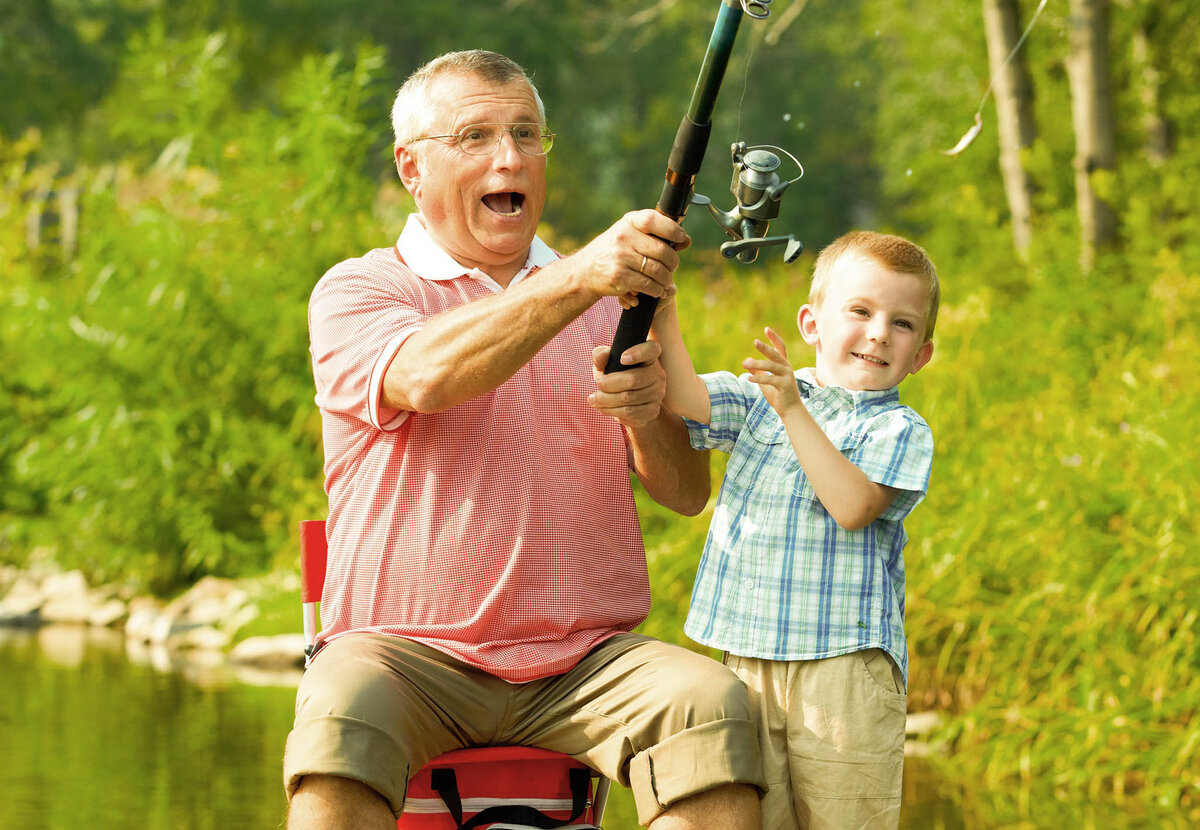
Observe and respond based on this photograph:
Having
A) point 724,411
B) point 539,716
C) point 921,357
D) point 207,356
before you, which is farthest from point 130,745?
point 921,357

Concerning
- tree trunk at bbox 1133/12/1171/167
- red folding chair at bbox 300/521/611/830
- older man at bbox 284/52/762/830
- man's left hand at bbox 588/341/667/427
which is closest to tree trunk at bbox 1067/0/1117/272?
tree trunk at bbox 1133/12/1171/167

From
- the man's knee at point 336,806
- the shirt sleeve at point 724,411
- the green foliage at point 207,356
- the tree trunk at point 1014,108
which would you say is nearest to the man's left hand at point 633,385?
the shirt sleeve at point 724,411

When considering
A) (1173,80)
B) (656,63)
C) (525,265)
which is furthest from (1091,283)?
(656,63)

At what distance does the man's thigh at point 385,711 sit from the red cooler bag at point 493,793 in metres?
0.05

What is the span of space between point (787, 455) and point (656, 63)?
26.9 meters

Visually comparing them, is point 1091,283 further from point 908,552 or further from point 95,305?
point 95,305

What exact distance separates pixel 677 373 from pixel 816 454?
1.08 feet

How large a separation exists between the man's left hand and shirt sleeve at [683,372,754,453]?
12 centimetres

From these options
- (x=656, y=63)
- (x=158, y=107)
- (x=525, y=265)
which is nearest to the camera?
(x=525, y=265)

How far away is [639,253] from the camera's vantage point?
2217 mm

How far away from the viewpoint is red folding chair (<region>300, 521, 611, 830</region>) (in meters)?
2.46

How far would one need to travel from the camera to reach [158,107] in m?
8.58

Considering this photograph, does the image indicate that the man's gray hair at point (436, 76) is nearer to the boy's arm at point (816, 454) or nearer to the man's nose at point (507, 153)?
the man's nose at point (507, 153)

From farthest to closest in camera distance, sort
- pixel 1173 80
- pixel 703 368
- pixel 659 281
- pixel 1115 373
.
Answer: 1. pixel 1173 80
2. pixel 703 368
3. pixel 1115 373
4. pixel 659 281
